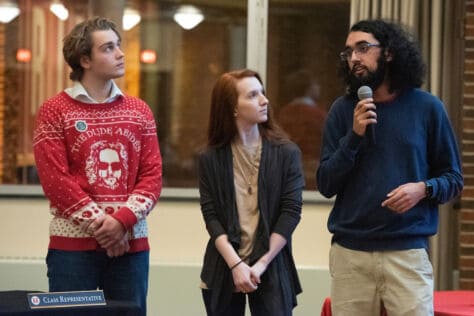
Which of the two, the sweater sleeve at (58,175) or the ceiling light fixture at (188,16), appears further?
the ceiling light fixture at (188,16)

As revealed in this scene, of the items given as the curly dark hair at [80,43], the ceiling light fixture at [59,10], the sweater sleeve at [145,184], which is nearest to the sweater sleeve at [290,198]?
the sweater sleeve at [145,184]

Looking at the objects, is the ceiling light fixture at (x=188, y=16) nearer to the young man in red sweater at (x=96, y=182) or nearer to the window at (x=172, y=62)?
the window at (x=172, y=62)

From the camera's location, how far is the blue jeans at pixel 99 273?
4.54 m

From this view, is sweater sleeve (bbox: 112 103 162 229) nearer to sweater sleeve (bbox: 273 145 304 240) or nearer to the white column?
sweater sleeve (bbox: 273 145 304 240)

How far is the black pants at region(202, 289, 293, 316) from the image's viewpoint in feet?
14.9

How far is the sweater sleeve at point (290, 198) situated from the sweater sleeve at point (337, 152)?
1.36ft

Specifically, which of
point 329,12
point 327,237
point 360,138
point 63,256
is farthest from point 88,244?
point 329,12

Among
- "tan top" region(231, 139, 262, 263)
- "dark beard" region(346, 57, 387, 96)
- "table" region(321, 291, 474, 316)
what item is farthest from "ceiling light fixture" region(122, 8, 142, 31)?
"dark beard" region(346, 57, 387, 96)

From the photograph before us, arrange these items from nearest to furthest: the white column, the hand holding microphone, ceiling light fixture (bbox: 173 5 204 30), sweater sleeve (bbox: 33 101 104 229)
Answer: the hand holding microphone → sweater sleeve (bbox: 33 101 104 229) → the white column → ceiling light fixture (bbox: 173 5 204 30)

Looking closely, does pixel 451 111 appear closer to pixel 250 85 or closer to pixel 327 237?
pixel 327 237

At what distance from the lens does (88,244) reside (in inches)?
180

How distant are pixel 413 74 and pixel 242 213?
1002mm

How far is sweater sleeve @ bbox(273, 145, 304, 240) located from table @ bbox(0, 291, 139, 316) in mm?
1529

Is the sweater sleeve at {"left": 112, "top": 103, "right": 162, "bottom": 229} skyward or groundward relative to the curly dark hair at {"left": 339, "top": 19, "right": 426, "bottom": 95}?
groundward
